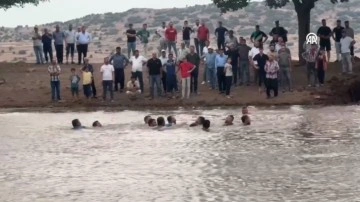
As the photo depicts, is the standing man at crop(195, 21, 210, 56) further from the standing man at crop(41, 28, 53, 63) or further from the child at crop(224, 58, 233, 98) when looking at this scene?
the standing man at crop(41, 28, 53, 63)

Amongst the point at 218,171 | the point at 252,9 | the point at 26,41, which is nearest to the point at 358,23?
the point at 252,9

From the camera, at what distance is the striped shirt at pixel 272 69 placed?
33.8m

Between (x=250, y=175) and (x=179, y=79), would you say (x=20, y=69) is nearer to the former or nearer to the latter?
(x=179, y=79)

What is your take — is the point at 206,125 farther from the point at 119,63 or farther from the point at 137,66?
the point at 119,63

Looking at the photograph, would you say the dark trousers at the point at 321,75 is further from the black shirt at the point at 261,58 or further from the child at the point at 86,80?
the child at the point at 86,80

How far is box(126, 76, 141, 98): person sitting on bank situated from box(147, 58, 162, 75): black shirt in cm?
92

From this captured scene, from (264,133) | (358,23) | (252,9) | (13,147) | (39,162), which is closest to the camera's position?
(39,162)

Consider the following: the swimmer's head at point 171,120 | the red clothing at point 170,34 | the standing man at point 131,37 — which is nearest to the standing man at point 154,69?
the red clothing at point 170,34

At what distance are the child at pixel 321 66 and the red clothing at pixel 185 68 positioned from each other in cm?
476

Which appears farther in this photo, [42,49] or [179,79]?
[42,49]

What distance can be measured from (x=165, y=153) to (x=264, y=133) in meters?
4.38

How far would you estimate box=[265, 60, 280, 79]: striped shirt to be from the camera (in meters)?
33.8

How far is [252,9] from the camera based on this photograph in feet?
392

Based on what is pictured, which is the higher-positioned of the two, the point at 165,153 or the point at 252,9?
the point at 252,9
